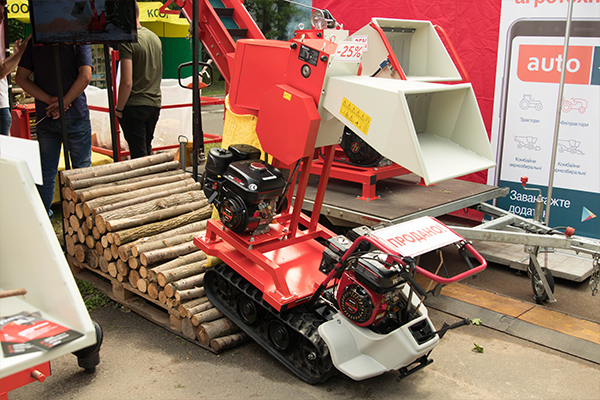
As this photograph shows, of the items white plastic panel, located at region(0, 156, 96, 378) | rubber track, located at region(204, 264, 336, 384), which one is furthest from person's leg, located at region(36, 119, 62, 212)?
white plastic panel, located at region(0, 156, 96, 378)

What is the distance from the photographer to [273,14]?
18109mm

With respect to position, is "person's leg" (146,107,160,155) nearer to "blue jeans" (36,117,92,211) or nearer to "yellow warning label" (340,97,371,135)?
"blue jeans" (36,117,92,211)

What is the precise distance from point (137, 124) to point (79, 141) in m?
1.09

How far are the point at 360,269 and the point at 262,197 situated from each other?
0.88 metres

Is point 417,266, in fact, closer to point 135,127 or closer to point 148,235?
point 148,235

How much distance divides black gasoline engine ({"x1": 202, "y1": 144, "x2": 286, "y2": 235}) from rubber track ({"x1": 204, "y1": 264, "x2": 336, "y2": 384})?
46 centimetres

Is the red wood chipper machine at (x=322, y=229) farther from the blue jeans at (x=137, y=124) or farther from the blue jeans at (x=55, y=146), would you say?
the blue jeans at (x=137, y=124)

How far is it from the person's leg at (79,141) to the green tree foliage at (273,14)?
43.5ft

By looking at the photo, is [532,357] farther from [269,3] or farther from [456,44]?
[269,3]

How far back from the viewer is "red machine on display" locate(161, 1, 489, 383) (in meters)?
3.39

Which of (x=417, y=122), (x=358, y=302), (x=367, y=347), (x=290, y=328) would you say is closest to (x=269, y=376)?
(x=290, y=328)

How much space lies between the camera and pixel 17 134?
24.0 feet

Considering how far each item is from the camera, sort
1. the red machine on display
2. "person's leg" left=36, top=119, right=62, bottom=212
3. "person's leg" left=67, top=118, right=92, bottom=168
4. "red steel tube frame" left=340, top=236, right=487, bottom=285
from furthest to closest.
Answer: "person's leg" left=67, top=118, right=92, bottom=168
"person's leg" left=36, top=119, right=62, bottom=212
the red machine on display
"red steel tube frame" left=340, top=236, right=487, bottom=285

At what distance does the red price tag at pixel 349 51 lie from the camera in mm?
3615
